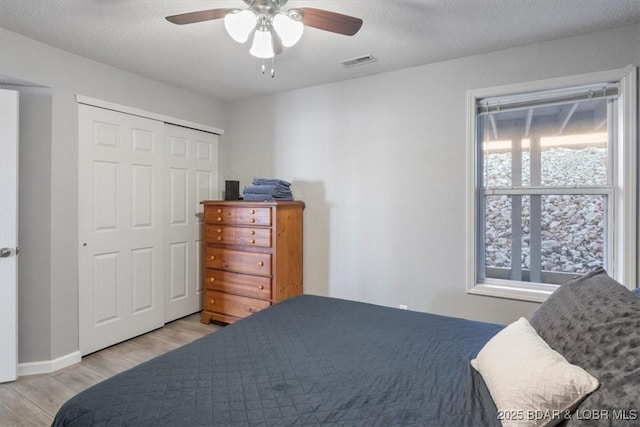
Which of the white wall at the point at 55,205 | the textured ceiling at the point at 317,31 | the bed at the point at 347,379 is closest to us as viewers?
the bed at the point at 347,379

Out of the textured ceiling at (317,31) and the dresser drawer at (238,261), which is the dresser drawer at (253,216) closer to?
the dresser drawer at (238,261)

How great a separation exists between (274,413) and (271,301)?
6.64 feet

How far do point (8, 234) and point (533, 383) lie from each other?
3.01 m

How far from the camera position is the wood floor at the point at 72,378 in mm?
1958

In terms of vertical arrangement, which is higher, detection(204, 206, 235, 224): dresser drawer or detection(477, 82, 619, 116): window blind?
detection(477, 82, 619, 116): window blind

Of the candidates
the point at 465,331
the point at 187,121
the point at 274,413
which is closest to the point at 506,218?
the point at 465,331

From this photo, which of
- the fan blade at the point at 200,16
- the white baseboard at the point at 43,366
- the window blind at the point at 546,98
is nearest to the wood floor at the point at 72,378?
the white baseboard at the point at 43,366

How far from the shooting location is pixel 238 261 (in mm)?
3170

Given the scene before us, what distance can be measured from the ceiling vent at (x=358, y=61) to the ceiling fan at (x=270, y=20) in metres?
0.99

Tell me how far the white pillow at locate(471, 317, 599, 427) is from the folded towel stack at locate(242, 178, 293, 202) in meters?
2.34

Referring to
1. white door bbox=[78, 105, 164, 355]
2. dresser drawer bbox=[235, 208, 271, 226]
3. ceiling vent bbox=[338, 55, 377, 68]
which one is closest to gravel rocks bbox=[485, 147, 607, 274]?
ceiling vent bbox=[338, 55, 377, 68]

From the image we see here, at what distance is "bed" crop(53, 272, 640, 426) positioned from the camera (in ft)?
3.13

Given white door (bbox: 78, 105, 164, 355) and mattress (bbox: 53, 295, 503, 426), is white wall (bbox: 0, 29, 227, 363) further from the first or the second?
mattress (bbox: 53, 295, 503, 426)

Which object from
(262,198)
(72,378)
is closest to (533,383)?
(262,198)
